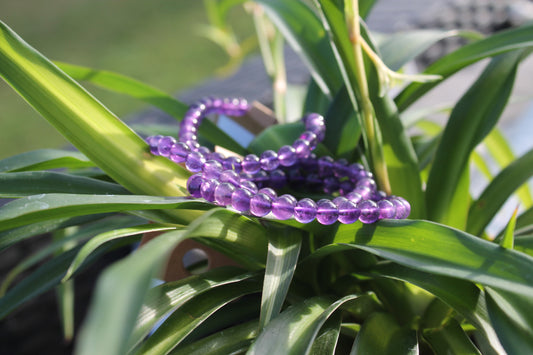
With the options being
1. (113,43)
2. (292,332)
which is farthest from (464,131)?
(113,43)

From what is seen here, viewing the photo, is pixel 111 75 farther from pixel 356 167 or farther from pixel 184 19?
pixel 184 19

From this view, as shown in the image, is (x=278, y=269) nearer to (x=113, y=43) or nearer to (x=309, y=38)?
(x=309, y=38)

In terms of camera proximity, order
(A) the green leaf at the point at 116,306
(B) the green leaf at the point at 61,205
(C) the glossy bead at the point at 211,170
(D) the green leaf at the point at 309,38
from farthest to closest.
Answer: (D) the green leaf at the point at 309,38 < (C) the glossy bead at the point at 211,170 < (B) the green leaf at the point at 61,205 < (A) the green leaf at the point at 116,306

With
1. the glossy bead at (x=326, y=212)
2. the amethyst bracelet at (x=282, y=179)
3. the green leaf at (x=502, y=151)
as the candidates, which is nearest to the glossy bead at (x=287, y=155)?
the amethyst bracelet at (x=282, y=179)

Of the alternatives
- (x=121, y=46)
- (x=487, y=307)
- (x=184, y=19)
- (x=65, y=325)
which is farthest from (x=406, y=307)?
(x=184, y=19)

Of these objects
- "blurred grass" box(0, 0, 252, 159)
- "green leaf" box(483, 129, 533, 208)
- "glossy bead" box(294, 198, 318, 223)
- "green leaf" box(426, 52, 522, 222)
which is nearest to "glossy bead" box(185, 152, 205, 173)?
"glossy bead" box(294, 198, 318, 223)

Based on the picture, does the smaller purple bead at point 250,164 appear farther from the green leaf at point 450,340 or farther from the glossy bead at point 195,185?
the green leaf at point 450,340

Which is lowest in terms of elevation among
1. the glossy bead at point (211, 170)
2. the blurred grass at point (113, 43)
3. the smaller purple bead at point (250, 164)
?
the blurred grass at point (113, 43)

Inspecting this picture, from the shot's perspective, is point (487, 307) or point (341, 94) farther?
point (341, 94)
